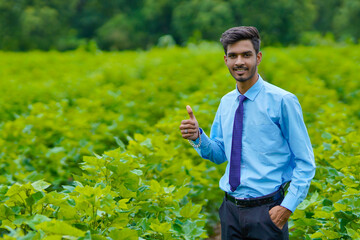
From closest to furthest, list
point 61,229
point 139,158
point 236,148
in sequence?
1. point 61,229
2. point 236,148
3. point 139,158

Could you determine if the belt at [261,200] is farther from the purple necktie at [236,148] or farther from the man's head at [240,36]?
the man's head at [240,36]

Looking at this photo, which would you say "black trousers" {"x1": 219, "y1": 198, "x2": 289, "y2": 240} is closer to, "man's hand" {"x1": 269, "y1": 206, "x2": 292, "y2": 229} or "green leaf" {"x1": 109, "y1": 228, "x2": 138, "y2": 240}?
"man's hand" {"x1": 269, "y1": 206, "x2": 292, "y2": 229}

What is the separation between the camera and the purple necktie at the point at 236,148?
8.12 ft

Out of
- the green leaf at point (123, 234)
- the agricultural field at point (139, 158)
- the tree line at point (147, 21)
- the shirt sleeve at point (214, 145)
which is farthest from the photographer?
the tree line at point (147, 21)

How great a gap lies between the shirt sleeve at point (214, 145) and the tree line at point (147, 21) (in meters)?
35.4

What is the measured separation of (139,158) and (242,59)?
4.17ft

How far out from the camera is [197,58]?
37.8ft

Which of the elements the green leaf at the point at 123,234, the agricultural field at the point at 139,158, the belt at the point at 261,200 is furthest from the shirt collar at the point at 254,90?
the green leaf at the point at 123,234

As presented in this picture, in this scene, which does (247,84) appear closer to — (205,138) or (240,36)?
(240,36)

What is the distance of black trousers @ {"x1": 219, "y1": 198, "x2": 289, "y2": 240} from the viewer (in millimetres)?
2357

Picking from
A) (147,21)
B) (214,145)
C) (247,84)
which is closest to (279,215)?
(214,145)

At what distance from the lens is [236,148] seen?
2.50m

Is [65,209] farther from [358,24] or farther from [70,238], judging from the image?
[358,24]

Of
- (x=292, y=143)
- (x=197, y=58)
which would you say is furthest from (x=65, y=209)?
(x=197, y=58)
